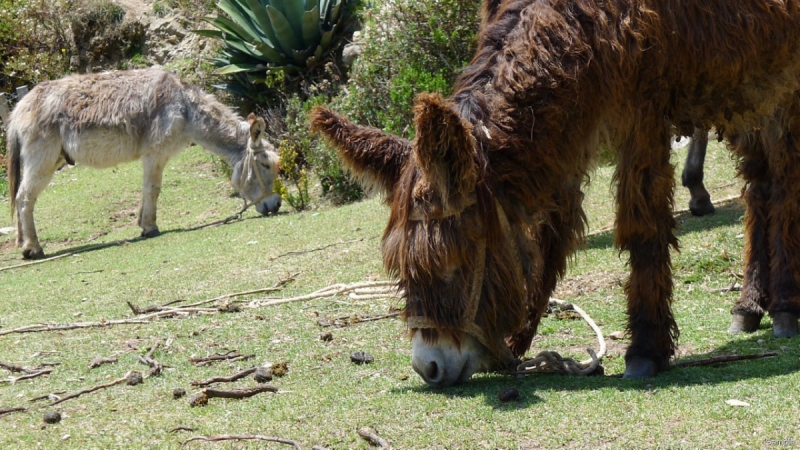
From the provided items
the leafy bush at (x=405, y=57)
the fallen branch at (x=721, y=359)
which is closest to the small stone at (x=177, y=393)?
the fallen branch at (x=721, y=359)

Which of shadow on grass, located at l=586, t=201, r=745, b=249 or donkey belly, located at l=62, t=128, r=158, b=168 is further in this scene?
donkey belly, located at l=62, t=128, r=158, b=168

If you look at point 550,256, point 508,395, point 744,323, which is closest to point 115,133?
point 550,256

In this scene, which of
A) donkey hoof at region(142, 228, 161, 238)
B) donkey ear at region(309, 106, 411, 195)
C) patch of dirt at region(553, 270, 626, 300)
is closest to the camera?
donkey ear at region(309, 106, 411, 195)

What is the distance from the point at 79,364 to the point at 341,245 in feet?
12.4

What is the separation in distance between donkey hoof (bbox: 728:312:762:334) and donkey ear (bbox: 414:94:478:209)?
2.34m

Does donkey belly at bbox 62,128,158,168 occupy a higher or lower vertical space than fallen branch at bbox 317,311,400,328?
higher

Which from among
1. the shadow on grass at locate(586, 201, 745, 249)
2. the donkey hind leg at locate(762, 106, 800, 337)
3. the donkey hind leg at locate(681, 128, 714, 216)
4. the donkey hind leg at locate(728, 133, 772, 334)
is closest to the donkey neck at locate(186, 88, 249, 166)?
the shadow on grass at locate(586, 201, 745, 249)

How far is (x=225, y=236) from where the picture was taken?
10.9m

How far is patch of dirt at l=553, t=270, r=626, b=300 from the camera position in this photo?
6.41 m

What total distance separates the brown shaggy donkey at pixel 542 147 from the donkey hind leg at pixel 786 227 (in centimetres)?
46

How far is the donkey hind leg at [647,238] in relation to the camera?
13.6ft

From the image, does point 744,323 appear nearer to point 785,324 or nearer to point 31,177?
point 785,324

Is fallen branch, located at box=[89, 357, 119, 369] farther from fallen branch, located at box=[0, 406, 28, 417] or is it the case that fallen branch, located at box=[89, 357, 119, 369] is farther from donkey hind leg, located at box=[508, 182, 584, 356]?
donkey hind leg, located at box=[508, 182, 584, 356]

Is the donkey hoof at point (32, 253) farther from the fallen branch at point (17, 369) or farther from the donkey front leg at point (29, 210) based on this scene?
the fallen branch at point (17, 369)
